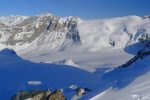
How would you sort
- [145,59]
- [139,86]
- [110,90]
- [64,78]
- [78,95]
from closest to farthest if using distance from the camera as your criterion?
[139,86]
[110,90]
[78,95]
[145,59]
[64,78]

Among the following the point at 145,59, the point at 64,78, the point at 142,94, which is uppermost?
the point at 64,78

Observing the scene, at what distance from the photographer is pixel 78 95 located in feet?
264

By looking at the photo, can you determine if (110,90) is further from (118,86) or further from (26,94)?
(26,94)

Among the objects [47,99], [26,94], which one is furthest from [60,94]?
[26,94]

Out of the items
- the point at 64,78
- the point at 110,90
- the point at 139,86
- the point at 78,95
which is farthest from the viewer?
the point at 64,78

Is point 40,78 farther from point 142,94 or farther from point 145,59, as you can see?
point 142,94

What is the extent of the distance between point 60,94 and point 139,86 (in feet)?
39.2

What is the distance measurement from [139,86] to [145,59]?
30.2 m

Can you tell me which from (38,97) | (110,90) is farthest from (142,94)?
(38,97)

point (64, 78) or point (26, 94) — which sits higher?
point (64, 78)

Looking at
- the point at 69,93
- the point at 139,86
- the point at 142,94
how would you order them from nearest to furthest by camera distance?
the point at 142,94 < the point at 139,86 < the point at 69,93

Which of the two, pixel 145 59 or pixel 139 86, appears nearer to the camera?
pixel 139 86

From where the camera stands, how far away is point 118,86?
75750 mm

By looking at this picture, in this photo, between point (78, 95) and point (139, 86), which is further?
point (78, 95)
